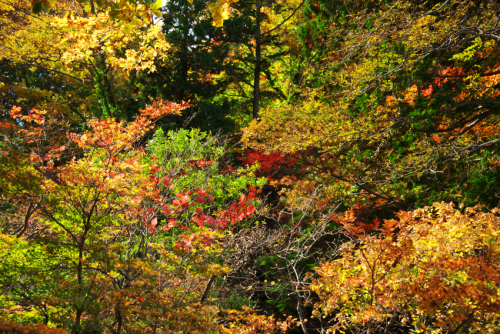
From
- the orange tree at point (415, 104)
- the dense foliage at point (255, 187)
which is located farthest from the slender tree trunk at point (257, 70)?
the orange tree at point (415, 104)

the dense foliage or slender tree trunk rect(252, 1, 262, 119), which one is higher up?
slender tree trunk rect(252, 1, 262, 119)

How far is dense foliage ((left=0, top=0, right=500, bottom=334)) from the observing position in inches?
118

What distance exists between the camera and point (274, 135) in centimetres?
793

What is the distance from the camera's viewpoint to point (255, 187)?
22.5ft

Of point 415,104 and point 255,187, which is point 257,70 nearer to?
point 255,187

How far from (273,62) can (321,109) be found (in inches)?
342

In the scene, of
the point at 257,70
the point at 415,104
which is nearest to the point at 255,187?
the point at 415,104

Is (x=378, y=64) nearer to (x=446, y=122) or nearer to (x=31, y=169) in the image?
(x=446, y=122)

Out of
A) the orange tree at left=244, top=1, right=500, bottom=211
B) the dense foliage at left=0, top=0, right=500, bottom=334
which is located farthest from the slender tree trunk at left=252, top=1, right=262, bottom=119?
the orange tree at left=244, top=1, right=500, bottom=211

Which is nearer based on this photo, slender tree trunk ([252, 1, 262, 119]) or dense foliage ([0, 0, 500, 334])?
dense foliage ([0, 0, 500, 334])

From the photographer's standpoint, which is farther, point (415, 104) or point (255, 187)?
point (255, 187)

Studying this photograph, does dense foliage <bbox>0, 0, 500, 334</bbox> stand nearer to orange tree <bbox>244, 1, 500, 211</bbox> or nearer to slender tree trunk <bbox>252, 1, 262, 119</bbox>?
orange tree <bbox>244, 1, 500, 211</bbox>

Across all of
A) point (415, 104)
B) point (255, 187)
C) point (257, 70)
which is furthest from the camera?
point (257, 70)

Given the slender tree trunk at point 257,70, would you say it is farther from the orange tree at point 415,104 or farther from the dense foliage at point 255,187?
the orange tree at point 415,104
